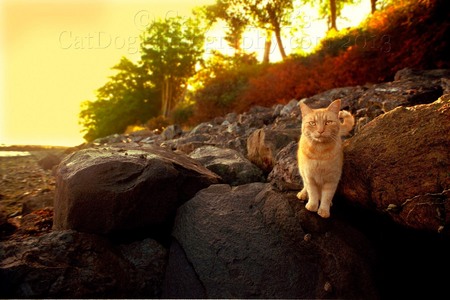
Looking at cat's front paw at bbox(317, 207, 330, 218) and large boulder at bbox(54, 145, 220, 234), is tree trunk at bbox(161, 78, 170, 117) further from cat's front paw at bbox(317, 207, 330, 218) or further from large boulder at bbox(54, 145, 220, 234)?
cat's front paw at bbox(317, 207, 330, 218)

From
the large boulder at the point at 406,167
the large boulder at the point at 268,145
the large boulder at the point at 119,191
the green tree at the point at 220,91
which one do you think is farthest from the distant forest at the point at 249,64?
the large boulder at the point at 119,191

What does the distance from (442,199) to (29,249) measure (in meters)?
3.93

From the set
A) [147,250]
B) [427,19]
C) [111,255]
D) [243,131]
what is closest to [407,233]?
[147,250]

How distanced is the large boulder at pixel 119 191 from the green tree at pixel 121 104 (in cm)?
2414

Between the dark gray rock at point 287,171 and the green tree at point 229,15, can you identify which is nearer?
the dark gray rock at point 287,171

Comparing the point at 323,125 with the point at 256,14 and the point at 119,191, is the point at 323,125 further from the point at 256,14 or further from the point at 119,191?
the point at 256,14

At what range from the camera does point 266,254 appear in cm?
317

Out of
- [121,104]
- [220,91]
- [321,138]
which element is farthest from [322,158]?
[121,104]

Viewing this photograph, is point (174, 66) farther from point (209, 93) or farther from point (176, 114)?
point (209, 93)

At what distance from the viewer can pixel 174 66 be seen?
28.0 metres

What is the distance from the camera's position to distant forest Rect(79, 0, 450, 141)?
9812 mm

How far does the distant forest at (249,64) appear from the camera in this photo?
32.2 feet

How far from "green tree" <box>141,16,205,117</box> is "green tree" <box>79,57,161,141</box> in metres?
1.26

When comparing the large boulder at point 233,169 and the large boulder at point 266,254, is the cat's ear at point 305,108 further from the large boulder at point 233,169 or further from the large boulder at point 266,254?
the large boulder at point 233,169
